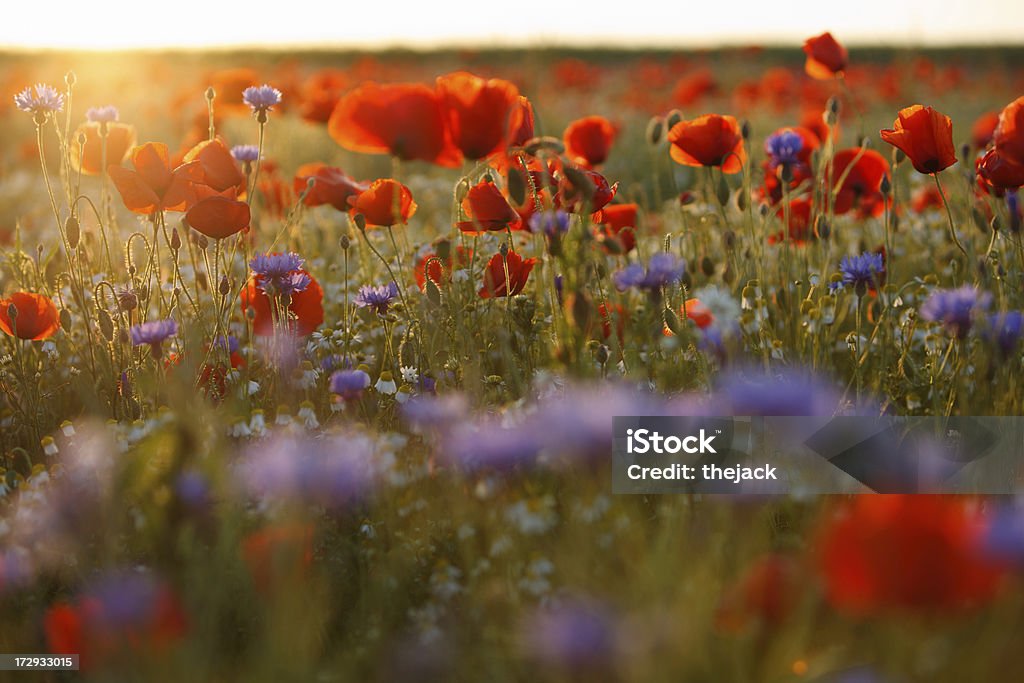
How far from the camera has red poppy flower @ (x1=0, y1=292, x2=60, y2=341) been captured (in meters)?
2.41

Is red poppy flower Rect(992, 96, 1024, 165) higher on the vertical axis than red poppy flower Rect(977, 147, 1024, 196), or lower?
higher

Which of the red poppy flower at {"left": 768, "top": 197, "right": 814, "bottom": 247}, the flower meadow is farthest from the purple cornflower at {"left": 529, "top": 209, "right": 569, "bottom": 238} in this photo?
the red poppy flower at {"left": 768, "top": 197, "right": 814, "bottom": 247}

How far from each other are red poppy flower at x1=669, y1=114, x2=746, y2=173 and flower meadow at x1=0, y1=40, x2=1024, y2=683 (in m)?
0.01

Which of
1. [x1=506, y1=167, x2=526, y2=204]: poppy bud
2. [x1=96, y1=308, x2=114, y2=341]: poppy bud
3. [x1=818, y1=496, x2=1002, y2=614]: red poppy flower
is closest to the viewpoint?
[x1=818, y1=496, x2=1002, y2=614]: red poppy flower

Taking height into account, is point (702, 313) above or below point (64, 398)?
above

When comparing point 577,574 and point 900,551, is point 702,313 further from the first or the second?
point 900,551

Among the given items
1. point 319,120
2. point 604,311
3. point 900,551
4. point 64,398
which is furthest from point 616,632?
point 319,120

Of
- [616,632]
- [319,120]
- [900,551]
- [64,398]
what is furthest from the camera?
[319,120]

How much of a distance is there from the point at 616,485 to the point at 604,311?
80 cm

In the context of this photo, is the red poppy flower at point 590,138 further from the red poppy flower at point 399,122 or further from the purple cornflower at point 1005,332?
the purple cornflower at point 1005,332

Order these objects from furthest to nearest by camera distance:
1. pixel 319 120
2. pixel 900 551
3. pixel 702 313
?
pixel 319 120 < pixel 702 313 < pixel 900 551

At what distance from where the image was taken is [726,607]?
1.26 m

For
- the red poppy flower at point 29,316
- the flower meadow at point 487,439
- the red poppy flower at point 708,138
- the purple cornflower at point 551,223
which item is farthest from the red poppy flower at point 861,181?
the red poppy flower at point 29,316

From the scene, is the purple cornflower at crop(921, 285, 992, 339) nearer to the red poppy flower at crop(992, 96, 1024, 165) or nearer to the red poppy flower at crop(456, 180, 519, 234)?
the red poppy flower at crop(992, 96, 1024, 165)
